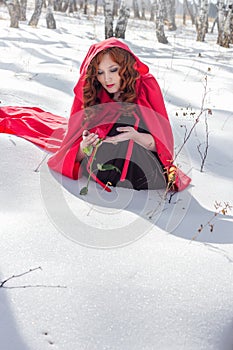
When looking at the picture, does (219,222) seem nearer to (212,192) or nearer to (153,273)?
(212,192)

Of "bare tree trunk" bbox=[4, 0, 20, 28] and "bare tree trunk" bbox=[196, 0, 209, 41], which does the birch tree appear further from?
"bare tree trunk" bbox=[196, 0, 209, 41]

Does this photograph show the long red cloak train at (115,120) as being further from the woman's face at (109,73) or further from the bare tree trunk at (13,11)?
the bare tree trunk at (13,11)

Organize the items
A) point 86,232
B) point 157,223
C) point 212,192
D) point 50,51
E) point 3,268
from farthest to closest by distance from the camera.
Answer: point 50,51 < point 212,192 < point 157,223 < point 86,232 < point 3,268

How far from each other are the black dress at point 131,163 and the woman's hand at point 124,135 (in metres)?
0.07

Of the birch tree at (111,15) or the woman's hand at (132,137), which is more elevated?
the birch tree at (111,15)

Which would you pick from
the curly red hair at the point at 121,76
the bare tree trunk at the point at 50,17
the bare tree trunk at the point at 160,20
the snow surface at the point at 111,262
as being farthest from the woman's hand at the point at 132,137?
the bare tree trunk at the point at 50,17

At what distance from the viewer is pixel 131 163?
2656 millimetres

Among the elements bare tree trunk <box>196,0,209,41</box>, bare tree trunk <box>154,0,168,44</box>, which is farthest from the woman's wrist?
bare tree trunk <box>196,0,209,41</box>

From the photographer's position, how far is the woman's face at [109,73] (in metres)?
2.52

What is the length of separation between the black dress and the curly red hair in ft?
0.55

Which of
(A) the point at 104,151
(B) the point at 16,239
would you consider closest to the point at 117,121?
(A) the point at 104,151

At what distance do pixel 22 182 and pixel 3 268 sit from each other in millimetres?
927

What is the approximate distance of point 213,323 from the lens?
1491 millimetres

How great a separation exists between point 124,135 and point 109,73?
0.38 metres
